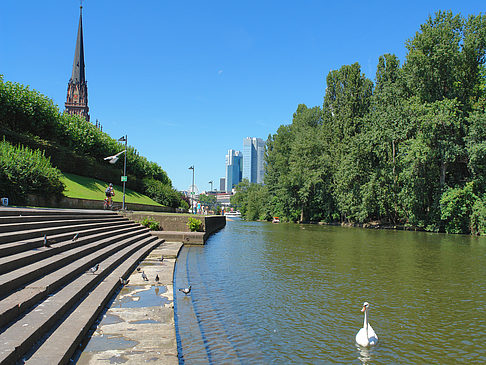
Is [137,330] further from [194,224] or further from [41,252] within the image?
[194,224]

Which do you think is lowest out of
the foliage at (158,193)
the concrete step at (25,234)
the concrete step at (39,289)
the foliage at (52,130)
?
the concrete step at (39,289)

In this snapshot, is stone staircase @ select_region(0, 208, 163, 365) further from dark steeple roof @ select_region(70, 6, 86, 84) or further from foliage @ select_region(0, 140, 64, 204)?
dark steeple roof @ select_region(70, 6, 86, 84)

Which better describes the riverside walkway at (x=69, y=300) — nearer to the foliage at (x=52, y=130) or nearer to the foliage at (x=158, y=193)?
the foliage at (x=52, y=130)

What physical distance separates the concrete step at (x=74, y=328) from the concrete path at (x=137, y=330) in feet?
0.62

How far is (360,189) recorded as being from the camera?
167ft

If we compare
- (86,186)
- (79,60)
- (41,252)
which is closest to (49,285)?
(41,252)

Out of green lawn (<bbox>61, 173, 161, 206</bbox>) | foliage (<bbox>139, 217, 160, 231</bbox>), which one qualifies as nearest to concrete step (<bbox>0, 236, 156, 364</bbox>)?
foliage (<bbox>139, 217, 160, 231</bbox>)

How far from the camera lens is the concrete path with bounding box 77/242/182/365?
5.21 m

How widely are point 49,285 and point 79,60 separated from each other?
126006 mm

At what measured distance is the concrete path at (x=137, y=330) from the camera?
521 cm

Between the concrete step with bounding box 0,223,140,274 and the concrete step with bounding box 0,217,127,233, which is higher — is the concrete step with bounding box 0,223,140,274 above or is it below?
below

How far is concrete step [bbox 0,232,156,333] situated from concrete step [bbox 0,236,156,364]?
0.42ft

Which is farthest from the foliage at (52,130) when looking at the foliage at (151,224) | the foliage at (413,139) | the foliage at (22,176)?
the foliage at (413,139)

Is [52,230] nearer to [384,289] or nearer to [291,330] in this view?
[291,330]
